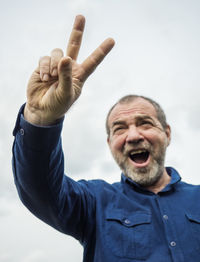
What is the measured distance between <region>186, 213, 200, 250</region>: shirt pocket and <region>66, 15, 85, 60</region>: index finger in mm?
1818

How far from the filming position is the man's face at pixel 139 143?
132 inches

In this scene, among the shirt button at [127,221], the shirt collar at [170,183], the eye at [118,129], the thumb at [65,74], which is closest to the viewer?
the thumb at [65,74]

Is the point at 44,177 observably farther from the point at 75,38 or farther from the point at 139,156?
the point at 139,156

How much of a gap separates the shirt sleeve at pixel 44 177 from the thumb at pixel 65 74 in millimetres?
334

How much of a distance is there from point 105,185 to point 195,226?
3.30ft

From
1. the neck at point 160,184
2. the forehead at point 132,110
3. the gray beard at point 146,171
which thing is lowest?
the neck at point 160,184

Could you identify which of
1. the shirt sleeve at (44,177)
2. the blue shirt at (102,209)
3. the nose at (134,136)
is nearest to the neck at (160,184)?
the blue shirt at (102,209)

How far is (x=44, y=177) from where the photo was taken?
2221 millimetres

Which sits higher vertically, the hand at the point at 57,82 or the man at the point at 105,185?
the hand at the point at 57,82

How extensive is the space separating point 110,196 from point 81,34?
164 cm

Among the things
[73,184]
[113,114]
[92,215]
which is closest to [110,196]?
[92,215]

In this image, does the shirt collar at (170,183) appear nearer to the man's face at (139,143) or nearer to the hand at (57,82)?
the man's face at (139,143)

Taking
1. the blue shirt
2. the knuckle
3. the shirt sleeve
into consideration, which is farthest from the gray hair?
the knuckle

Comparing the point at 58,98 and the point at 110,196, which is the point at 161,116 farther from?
the point at 58,98
